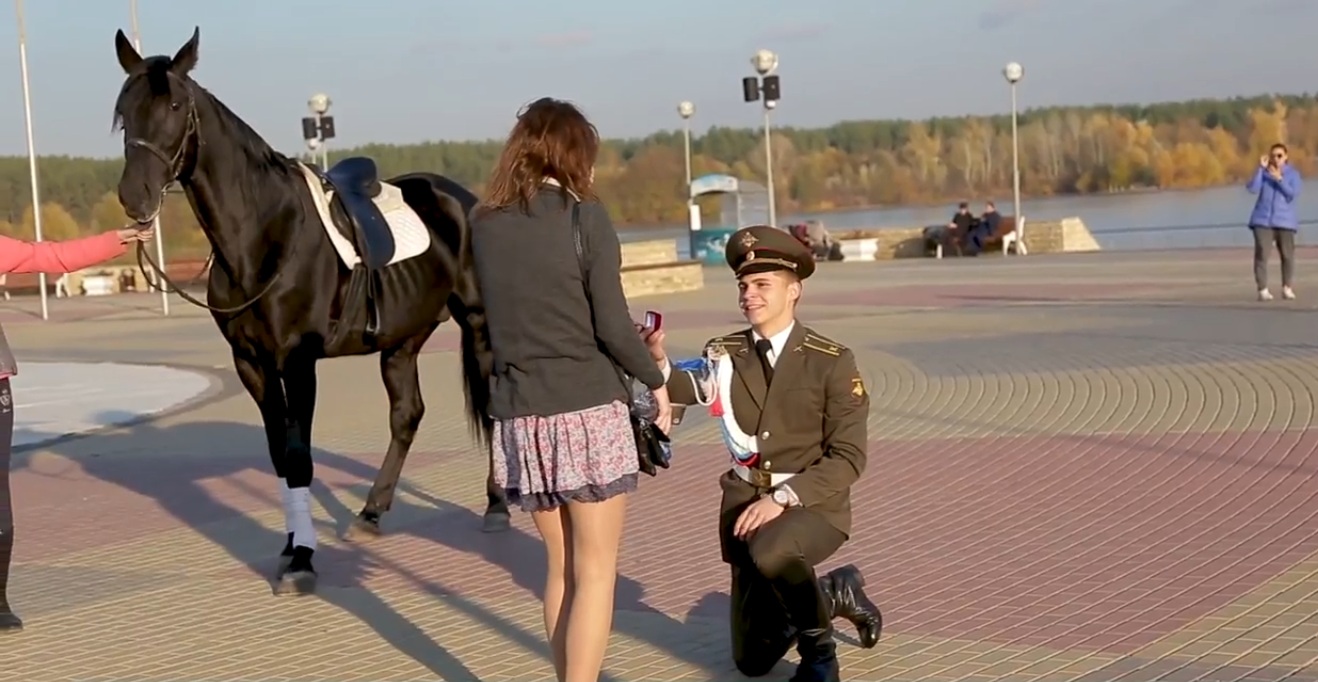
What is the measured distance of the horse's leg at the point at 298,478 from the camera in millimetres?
7301

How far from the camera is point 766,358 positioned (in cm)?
526

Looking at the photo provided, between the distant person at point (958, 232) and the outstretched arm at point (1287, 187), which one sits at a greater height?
the outstretched arm at point (1287, 187)

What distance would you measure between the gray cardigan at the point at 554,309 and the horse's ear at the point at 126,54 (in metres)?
3.04

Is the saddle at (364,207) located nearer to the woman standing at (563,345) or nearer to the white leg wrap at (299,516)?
the white leg wrap at (299,516)

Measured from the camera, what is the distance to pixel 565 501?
4.69m

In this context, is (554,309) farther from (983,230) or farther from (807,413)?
(983,230)

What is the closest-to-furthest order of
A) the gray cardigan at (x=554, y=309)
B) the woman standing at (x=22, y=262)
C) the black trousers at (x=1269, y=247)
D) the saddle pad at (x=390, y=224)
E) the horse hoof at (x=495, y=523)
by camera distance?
the gray cardigan at (x=554, y=309) < the woman standing at (x=22, y=262) < the saddle pad at (x=390, y=224) < the horse hoof at (x=495, y=523) < the black trousers at (x=1269, y=247)

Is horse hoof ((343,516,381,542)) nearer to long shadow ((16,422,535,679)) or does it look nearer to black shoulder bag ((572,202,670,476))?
long shadow ((16,422,535,679))

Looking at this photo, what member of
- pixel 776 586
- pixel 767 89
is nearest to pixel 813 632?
pixel 776 586

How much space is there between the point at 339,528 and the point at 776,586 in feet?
13.9

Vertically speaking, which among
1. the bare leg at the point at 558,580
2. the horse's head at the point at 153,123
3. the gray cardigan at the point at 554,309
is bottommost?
the bare leg at the point at 558,580

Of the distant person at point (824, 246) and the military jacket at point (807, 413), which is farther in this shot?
the distant person at point (824, 246)

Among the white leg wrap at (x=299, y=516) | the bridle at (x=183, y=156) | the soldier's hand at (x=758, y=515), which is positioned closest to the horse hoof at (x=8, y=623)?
the white leg wrap at (x=299, y=516)

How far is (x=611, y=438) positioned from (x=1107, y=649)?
205 cm
